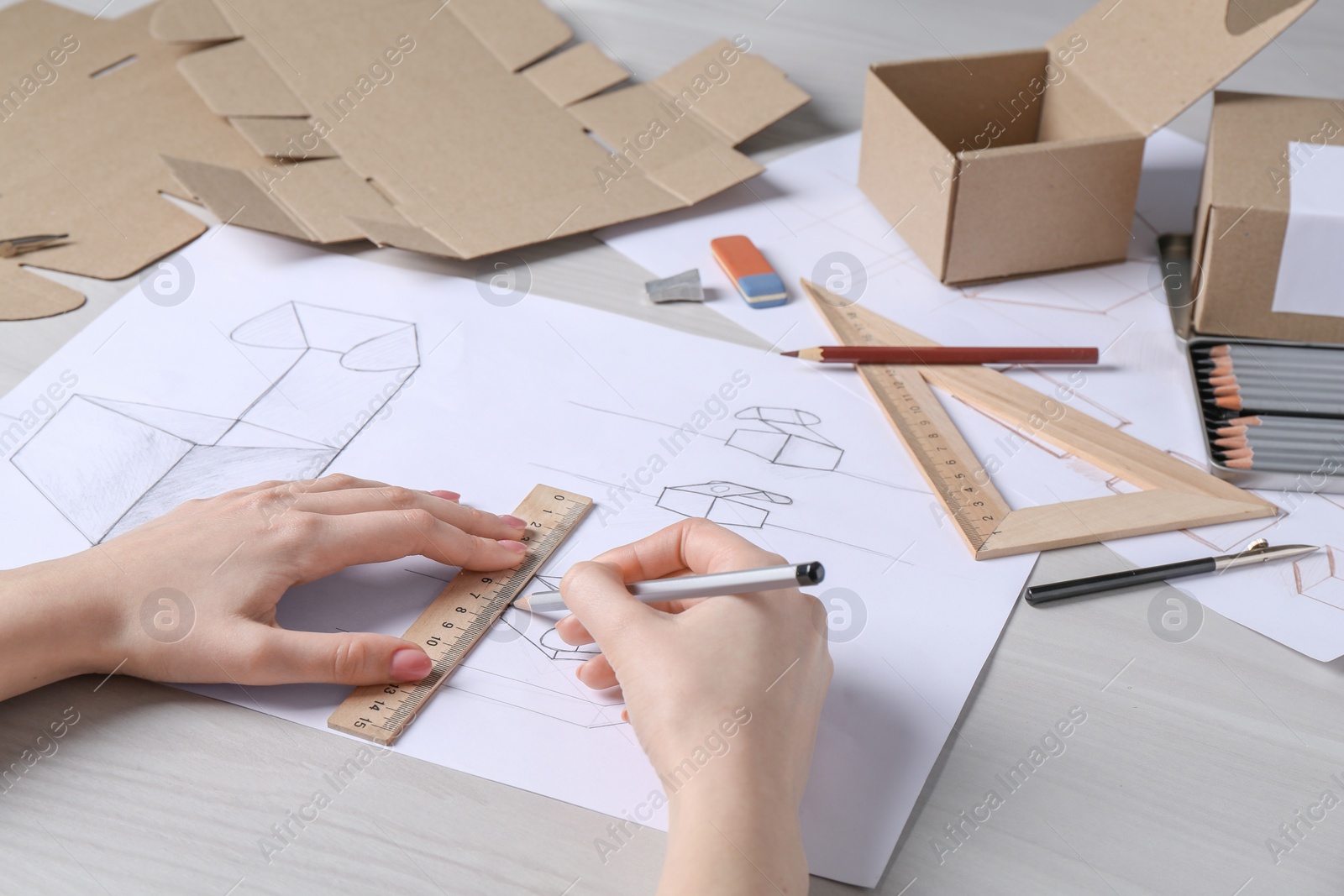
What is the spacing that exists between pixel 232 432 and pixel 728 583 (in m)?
0.59

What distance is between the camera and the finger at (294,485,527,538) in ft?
2.82

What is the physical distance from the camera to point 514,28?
1572mm

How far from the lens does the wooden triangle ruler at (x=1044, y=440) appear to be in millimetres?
909

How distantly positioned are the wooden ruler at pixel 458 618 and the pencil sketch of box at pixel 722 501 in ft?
0.26

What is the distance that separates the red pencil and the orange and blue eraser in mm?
122

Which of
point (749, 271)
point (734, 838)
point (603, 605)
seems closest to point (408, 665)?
point (603, 605)

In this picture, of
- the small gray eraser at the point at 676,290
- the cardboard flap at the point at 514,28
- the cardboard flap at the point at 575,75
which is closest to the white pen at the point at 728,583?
the small gray eraser at the point at 676,290

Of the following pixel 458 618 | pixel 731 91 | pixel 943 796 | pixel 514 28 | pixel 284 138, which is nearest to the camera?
pixel 943 796

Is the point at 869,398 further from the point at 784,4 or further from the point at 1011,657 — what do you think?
the point at 784,4

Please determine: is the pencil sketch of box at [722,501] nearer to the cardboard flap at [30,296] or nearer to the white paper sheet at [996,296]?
the white paper sheet at [996,296]

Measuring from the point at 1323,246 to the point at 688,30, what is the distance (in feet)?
3.35

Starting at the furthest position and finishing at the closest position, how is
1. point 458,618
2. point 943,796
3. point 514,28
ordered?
point 514,28, point 458,618, point 943,796

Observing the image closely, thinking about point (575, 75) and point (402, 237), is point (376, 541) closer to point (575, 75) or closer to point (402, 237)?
point (402, 237)

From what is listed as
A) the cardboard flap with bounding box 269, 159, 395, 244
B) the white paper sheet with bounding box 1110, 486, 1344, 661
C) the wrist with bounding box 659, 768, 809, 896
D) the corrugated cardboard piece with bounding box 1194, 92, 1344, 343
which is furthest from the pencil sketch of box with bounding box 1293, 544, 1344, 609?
the cardboard flap with bounding box 269, 159, 395, 244
